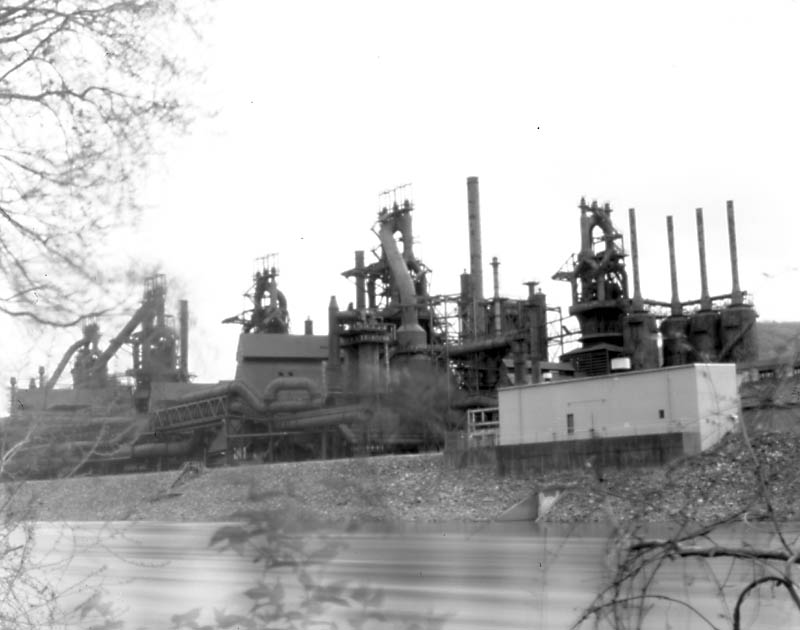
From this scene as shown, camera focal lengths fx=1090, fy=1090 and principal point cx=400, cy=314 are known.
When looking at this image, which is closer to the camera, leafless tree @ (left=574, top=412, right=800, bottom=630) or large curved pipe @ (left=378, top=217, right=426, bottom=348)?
leafless tree @ (left=574, top=412, right=800, bottom=630)

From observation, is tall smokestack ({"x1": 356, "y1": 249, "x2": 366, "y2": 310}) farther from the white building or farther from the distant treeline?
the distant treeline

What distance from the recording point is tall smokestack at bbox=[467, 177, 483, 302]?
79.5 m

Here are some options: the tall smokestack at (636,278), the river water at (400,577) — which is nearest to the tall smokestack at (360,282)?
the tall smokestack at (636,278)

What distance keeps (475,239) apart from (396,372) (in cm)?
7056

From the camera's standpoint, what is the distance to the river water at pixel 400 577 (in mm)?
3951

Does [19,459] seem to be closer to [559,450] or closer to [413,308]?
[559,450]

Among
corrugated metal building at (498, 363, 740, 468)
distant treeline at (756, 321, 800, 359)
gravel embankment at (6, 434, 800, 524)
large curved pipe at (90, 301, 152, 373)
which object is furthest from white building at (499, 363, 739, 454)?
distant treeline at (756, 321, 800, 359)

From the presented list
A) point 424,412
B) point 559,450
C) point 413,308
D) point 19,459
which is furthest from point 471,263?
point 19,459

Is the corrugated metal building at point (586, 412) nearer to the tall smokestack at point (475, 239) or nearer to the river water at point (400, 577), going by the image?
the river water at point (400, 577)

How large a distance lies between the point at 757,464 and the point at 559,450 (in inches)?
1316

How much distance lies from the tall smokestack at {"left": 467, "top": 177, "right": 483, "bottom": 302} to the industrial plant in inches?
5.3

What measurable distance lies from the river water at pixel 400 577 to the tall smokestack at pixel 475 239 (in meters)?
62.1

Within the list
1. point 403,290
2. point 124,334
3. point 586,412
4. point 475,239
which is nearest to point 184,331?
point 124,334

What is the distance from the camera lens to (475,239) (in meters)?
81.6
